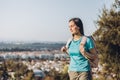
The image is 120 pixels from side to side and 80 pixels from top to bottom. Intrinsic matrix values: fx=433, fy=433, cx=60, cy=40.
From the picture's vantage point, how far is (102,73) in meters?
19.7

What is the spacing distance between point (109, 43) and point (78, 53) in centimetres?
1310

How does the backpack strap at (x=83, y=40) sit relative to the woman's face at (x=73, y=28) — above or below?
below

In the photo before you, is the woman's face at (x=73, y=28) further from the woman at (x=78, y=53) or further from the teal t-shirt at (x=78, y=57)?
the teal t-shirt at (x=78, y=57)

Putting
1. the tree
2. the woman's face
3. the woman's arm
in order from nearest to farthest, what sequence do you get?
1. the woman's arm
2. the woman's face
3. the tree

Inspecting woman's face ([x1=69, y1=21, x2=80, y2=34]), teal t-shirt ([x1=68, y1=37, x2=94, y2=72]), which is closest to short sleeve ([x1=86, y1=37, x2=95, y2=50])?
teal t-shirt ([x1=68, y1=37, x2=94, y2=72])

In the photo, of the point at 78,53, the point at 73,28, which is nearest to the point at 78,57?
the point at 78,53

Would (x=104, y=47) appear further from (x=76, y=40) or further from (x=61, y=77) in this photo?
(x=61, y=77)

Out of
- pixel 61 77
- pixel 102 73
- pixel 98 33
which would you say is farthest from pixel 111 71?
pixel 61 77

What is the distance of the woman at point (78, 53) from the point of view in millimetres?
6250

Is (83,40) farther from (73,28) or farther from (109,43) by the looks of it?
(109,43)

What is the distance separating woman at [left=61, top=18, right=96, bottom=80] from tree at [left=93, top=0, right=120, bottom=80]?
12619 millimetres

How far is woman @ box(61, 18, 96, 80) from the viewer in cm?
625

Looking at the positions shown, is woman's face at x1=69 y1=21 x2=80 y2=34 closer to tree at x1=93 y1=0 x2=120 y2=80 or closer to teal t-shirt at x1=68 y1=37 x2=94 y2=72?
teal t-shirt at x1=68 y1=37 x2=94 y2=72

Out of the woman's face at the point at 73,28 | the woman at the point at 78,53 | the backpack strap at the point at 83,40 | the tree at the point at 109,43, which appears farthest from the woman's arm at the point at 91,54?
the tree at the point at 109,43
